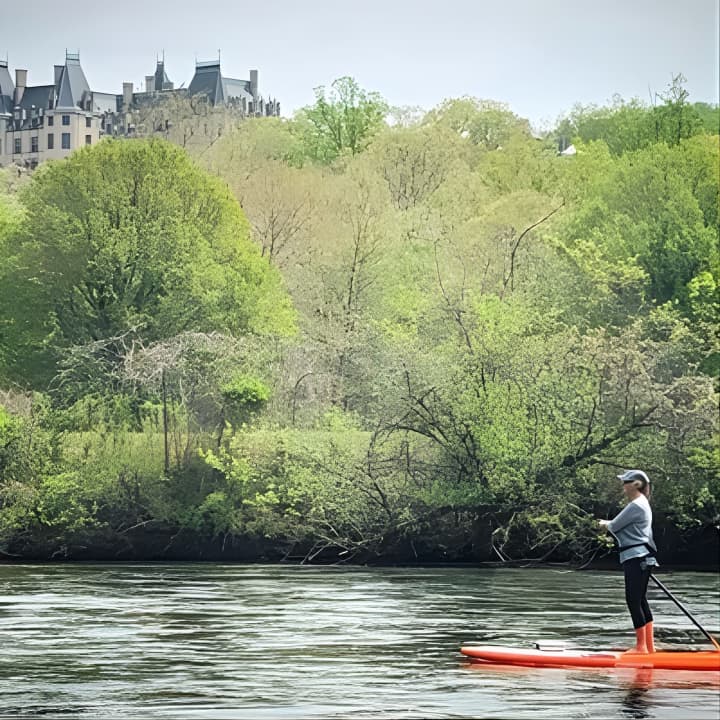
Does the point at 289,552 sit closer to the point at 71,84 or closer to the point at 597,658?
the point at 71,84

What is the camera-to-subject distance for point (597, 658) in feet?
42.4

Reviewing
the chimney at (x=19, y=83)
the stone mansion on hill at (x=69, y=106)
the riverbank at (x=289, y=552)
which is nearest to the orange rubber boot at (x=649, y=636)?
the riverbank at (x=289, y=552)

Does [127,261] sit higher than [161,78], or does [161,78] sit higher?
[161,78]

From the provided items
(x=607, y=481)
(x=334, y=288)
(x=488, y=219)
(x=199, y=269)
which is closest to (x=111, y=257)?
(x=199, y=269)

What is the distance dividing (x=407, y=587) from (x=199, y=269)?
1084 centimetres

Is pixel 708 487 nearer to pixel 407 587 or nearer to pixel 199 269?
pixel 407 587

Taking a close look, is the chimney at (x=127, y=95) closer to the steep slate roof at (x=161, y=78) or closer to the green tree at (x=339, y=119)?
the steep slate roof at (x=161, y=78)

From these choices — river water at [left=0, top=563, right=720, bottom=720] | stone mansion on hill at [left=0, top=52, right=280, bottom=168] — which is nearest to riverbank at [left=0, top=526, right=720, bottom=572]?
river water at [left=0, top=563, right=720, bottom=720]

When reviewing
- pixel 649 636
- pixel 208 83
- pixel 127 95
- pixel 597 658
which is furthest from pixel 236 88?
pixel 649 636

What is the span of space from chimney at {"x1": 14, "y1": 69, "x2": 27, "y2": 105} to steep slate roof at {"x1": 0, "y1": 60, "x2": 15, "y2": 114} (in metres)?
0.09

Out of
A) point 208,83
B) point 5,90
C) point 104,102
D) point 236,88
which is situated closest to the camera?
point 5,90

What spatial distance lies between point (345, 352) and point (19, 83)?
799 centimetres

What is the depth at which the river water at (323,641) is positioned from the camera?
11.3 m

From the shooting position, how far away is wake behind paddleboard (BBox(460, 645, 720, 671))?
12.6 metres
